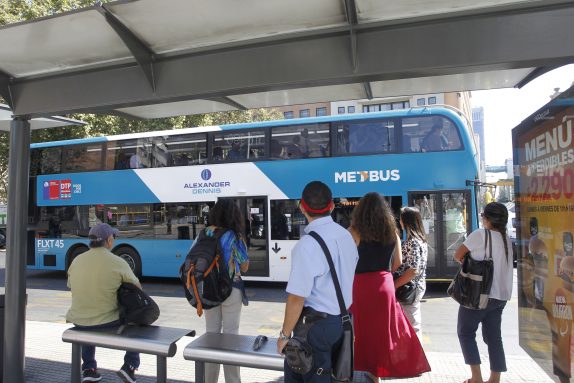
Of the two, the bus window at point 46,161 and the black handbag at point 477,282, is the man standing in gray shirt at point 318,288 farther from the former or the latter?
the bus window at point 46,161

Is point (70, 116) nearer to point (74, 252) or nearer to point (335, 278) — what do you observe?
point (74, 252)

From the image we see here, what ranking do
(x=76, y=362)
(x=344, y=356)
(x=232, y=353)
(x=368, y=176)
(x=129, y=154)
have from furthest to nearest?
(x=129, y=154) → (x=368, y=176) → (x=76, y=362) → (x=232, y=353) → (x=344, y=356)

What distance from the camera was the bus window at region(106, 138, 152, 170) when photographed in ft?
36.9

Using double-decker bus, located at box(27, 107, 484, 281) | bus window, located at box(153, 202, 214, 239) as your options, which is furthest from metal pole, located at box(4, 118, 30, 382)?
bus window, located at box(153, 202, 214, 239)

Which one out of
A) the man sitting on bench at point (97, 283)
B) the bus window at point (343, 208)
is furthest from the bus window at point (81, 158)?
the man sitting on bench at point (97, 283)

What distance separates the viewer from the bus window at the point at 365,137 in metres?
9.55

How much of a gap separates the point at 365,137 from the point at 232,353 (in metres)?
7.25

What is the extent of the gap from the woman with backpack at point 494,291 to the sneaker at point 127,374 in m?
2.96

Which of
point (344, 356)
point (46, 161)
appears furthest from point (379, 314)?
point (46, 161)

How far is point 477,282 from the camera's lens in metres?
3.64

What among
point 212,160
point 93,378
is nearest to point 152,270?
point 212,160

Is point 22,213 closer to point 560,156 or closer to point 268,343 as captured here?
point 268,343

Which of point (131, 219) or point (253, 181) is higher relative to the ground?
point (253, 181)

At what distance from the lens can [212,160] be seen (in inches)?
417
